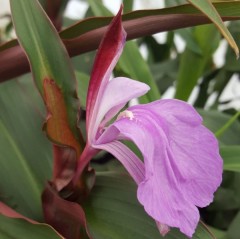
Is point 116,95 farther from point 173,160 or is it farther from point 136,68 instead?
point 136,68

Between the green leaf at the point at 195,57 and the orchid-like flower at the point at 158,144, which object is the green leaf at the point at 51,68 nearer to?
the orchid-like flower at the point at 158,144

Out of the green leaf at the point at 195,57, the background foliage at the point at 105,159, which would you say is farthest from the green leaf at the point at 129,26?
the green leaf at the point at 195,57

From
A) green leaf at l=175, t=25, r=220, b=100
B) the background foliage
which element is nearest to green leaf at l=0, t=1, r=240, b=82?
the background foliage

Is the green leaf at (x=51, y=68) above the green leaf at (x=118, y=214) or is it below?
above

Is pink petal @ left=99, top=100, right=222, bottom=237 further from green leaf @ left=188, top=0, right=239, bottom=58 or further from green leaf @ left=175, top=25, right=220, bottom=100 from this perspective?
green leaf @ left=175, top=25, right=220, bottom=100

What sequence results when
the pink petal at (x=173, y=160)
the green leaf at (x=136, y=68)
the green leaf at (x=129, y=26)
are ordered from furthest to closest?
1. the green leaf at (x=136, y=68)
2. the green leaf at (x=129, y=26)
3. the pink petal at (x=173, y=160)

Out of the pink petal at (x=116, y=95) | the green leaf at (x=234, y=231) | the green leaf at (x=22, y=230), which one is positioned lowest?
the green leaf at (x=234, y=231)

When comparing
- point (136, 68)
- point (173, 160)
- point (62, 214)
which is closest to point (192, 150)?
point (173, 160)
